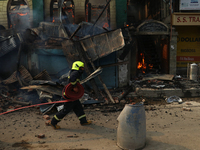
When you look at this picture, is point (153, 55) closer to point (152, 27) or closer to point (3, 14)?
point (152, 27)

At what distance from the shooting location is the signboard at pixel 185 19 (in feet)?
37.4

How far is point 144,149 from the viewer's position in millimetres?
3975

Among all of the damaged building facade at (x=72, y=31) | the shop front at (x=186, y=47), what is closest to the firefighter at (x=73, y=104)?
the damaged building facade at (x=72, y=31)

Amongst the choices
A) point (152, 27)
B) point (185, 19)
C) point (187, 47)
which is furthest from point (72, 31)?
point (187, 47)

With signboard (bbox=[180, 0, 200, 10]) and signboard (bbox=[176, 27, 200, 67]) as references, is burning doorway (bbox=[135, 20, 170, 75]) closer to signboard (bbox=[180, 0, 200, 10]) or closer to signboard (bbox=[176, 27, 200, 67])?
signboard (bbox=[176, 27, 200, 67])

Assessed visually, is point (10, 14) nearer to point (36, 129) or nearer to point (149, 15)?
point (36, 129)

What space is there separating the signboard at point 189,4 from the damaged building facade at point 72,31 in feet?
4.82

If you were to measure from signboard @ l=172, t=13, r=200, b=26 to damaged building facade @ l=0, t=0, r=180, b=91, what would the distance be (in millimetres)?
665

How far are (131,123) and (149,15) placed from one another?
16201 millimetres

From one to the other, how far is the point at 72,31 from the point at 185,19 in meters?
6.99

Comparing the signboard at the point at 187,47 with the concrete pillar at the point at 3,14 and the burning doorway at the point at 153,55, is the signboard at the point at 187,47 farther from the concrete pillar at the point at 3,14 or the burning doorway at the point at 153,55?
the concrete pillar at the point at 3,14

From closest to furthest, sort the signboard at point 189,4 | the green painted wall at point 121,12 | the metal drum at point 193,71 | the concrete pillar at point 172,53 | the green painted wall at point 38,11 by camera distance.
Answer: the metal drum at point 193,71 < the green painted wall at point 121,12 < the green painted wall at point 38,11 < the concrete pillar at point 172,53 < the signboard at point 189,4

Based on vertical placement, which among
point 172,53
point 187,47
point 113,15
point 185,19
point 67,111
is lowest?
point 67,111

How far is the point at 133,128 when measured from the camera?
3.91 meters
